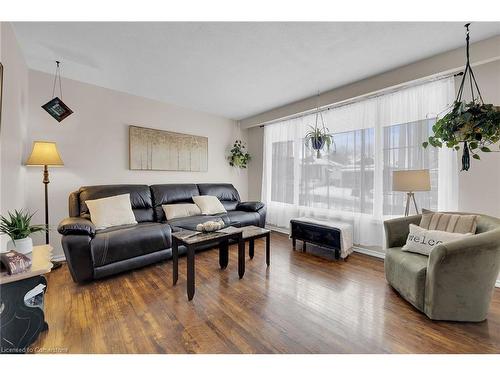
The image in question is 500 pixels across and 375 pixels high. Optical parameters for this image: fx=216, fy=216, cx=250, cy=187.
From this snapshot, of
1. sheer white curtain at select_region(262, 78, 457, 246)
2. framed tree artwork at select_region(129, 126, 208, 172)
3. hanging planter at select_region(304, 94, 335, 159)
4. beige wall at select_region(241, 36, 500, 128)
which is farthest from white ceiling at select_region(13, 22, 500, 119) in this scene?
framed tree artwork at select_region(129, 126, 208, 172)

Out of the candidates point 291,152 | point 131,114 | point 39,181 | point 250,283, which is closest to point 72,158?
point 39,181

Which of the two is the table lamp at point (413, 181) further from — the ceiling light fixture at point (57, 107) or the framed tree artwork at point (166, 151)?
the ceiling light fixture at point (57, 107)

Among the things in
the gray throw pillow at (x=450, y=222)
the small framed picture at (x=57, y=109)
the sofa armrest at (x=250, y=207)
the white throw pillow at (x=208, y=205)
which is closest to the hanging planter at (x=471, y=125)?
the gray throw pillow at (x=450, y=222)

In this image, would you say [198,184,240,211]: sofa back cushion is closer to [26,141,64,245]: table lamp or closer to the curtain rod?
the curtain rod

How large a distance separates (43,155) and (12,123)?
1.71 feet

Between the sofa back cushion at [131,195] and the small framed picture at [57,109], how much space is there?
38.5 inches

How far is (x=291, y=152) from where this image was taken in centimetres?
421

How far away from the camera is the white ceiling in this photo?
192cm

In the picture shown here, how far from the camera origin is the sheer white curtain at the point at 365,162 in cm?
255

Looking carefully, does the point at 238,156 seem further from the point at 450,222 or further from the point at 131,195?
the point at 450,222

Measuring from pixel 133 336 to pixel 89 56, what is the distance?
2.80m
